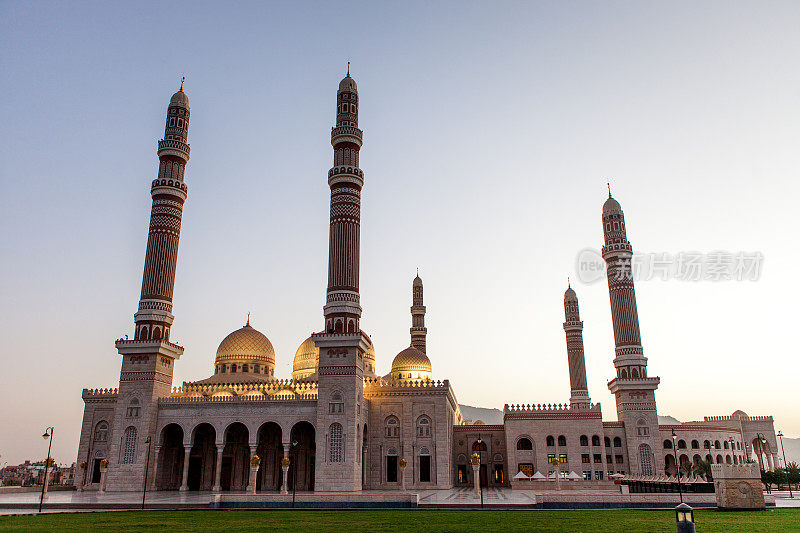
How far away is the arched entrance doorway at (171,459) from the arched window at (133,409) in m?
2.13

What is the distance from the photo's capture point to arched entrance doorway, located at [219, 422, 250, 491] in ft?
140

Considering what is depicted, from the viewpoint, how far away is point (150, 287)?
42438 millimetres

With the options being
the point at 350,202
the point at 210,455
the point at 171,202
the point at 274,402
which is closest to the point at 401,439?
the point at 274,402

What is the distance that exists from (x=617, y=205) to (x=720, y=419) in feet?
77.3

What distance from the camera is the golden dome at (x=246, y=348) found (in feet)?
165

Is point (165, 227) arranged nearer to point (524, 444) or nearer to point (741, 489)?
point (524, 444)

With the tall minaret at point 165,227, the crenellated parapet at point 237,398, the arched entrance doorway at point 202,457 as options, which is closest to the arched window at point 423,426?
the crenellated parapet at point 237,398

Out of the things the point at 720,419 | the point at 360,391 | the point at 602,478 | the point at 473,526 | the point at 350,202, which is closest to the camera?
the point at 473,526

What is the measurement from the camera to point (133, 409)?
40688mm

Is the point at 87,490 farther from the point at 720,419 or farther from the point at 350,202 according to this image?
the point at 720,419

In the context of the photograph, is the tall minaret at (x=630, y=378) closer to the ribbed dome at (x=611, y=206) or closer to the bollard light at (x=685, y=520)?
the ribbed dome at (x=611, y=206)

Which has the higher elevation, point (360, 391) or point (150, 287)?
point (150, 287)

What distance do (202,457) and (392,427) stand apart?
13.7m

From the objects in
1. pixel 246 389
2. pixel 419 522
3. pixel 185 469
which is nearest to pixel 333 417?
pixel 246 389
